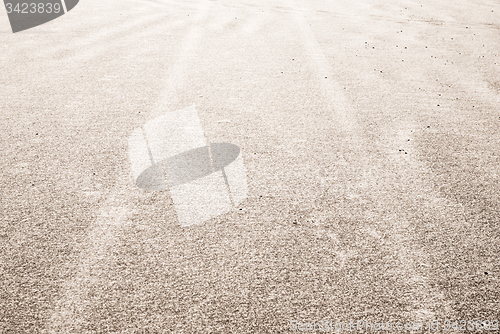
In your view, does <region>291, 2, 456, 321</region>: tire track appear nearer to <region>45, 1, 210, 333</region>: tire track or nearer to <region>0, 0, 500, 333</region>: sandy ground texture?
<region>0, 0, 500, 333</region>: sandy ground texture

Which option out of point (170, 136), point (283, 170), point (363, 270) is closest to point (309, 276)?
point (363, 270)

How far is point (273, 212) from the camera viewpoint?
2740 mm

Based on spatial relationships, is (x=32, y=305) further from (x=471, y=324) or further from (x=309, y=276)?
(x=471, y=324)

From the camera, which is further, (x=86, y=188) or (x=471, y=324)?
(x=86, y=188)

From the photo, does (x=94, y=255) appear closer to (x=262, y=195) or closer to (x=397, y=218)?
(x=262, y=195)

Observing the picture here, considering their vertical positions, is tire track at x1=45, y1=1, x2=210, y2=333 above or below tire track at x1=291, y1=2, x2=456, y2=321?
above

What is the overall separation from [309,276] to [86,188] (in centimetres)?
170

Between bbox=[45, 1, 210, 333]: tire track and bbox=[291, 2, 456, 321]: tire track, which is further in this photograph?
bbox=[291, 2, 456, 321]: tire track

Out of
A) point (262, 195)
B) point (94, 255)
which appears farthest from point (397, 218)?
point (94, 255)

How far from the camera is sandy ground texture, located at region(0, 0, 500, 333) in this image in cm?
208

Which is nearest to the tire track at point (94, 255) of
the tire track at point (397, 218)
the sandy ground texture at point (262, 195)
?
the sandy ground texture at point (262, 195)

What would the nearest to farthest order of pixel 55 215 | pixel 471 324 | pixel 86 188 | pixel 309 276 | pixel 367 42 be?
pixel 471 324 < pixel 309 276 < pixel 55 215 < pixel 86 188 < pixel 367 42

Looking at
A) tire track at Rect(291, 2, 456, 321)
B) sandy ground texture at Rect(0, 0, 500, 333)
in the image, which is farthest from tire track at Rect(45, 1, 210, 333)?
tire track at Rect(291, 2, 456, 321)

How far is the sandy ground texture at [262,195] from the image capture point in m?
2.08
